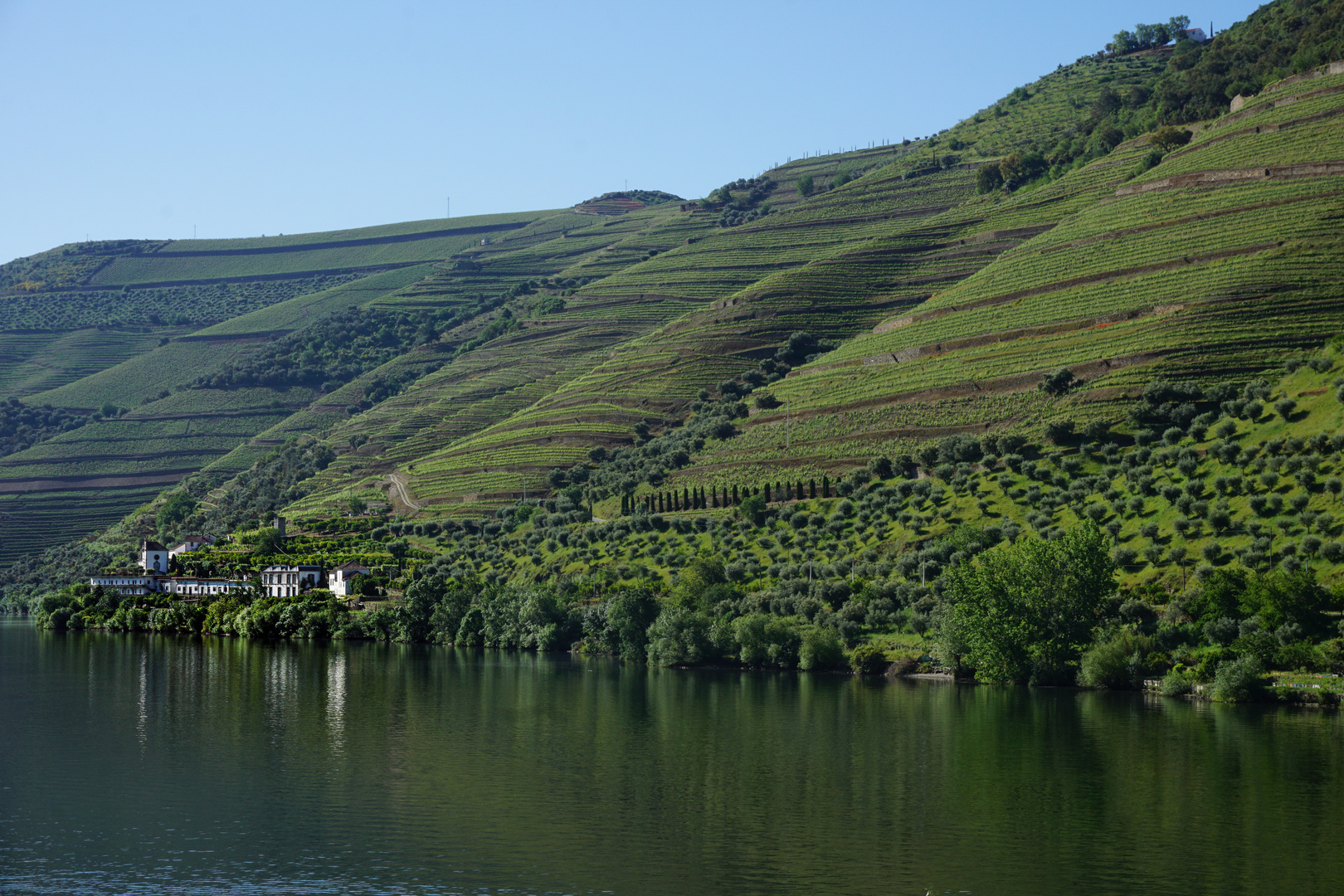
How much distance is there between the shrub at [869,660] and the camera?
284 feet

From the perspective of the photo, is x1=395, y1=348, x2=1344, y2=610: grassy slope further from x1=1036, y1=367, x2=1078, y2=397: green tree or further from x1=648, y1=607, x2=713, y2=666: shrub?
x1=1036, y1=367, x2=1078, y2=397: green tree

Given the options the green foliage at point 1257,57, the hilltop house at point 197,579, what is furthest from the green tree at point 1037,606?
the green foliage at point 1257,57

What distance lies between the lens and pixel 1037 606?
77.9 metres

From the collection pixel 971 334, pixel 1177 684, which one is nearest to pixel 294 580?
pixel 971 334

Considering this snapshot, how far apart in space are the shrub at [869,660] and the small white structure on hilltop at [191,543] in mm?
108569

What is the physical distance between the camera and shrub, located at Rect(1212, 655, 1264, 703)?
6850cm

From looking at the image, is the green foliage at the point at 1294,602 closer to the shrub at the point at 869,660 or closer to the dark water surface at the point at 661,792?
the dark water surface at the point at 661,792

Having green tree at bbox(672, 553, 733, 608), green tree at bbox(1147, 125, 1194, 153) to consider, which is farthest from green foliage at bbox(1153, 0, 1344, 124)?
green tree at bbox(672, 553, 733, 608)

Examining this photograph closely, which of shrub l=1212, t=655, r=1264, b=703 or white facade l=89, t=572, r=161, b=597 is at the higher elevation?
shrub l=1212, t=655, r=1264, b=703

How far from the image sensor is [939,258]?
179125 mm

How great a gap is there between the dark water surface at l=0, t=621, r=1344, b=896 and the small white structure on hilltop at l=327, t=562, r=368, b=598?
56351mm

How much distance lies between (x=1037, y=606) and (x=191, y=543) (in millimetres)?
126734

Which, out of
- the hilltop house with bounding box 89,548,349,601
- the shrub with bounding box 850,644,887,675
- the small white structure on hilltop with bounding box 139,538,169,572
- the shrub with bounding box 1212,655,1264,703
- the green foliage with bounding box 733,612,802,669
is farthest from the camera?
the small white structure on hilltop with bounding box 139,538,169,572

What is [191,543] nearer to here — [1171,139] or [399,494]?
[399,494]
